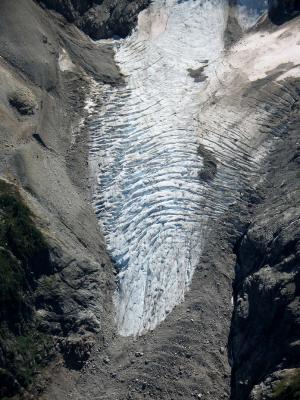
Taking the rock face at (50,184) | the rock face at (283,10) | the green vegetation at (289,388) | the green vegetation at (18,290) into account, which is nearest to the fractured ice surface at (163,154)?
the rock face at (50,184)

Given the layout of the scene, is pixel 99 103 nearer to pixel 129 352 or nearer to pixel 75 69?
pixel 75 69

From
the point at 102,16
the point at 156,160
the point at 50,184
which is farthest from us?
the point at 102,16

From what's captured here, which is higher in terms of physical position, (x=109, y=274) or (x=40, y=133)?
(x=40, y=133)

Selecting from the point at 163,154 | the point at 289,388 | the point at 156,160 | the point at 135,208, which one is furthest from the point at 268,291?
the point at 163,154

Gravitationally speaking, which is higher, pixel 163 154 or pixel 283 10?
pixel 283 10

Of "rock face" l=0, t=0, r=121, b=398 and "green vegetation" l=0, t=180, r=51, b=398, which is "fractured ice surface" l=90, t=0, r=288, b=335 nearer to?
"rock face" l=0, t=0, r=121, b=398

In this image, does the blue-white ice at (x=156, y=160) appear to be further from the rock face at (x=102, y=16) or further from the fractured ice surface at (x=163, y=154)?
the rock face at (x=102, y=16)

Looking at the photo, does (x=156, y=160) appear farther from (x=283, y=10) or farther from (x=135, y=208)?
(x=283, y=10)

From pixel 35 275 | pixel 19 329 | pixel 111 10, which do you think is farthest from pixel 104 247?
pixel 111 10
